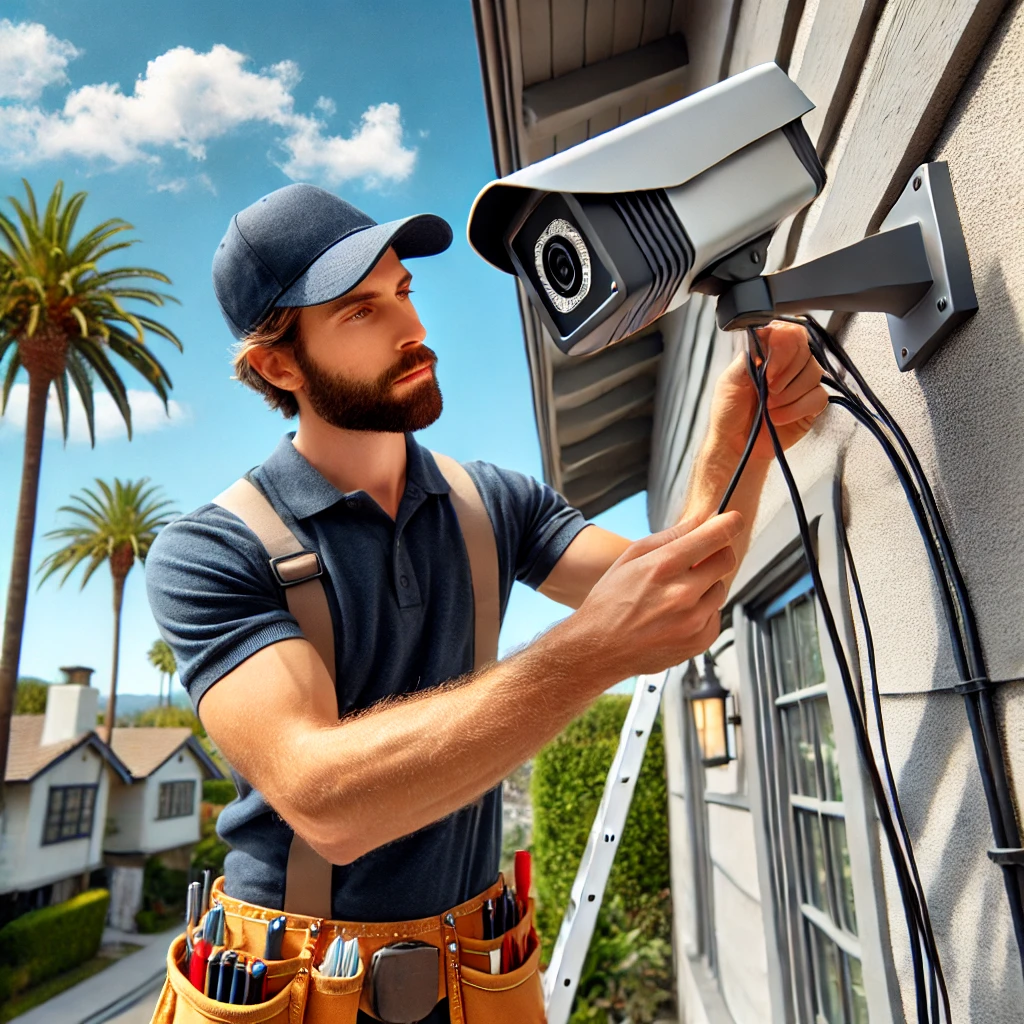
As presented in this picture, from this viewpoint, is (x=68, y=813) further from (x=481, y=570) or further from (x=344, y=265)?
(x=344, y=265)

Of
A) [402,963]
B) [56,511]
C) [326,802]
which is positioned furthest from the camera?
[56,511]

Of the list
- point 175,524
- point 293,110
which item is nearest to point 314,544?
point 175,524

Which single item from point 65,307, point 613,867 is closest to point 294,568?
point 613,867

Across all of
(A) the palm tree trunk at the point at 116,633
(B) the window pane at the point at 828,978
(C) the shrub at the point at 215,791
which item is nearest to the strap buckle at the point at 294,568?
(B) the window pane at the point at 828,978

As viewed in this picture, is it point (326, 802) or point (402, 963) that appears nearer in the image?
point (326, 802)

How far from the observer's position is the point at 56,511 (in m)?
38.3

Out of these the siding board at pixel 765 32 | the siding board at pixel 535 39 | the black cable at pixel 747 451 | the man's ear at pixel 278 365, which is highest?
the siding board at pixel 535 39

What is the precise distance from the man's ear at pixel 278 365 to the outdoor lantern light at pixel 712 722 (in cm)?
196

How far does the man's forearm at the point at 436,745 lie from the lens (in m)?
0.84

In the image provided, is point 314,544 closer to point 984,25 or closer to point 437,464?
point 437,464

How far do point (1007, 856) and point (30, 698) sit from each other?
162 ft

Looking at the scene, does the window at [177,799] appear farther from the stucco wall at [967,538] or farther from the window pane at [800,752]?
the stucco wall at [967,538]

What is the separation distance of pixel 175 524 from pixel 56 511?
42.7 m

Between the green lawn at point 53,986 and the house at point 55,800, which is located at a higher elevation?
the house at point 55,800
